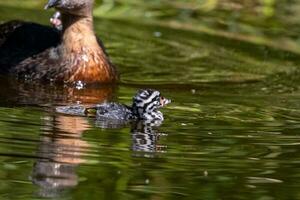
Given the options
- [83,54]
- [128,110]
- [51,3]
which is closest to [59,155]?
[128,110]

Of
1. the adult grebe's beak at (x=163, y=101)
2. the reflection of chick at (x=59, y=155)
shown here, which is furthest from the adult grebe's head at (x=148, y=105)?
the reflection of chick at (x=59, y=155)

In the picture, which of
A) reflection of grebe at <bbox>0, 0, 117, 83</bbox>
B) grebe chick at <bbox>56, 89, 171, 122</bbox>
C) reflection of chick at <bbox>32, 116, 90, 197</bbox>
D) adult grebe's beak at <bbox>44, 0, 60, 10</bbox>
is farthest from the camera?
reflection of grebe at <bbox>0, 0, 117, 83</bbox>

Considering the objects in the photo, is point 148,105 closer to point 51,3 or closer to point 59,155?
point 59,155

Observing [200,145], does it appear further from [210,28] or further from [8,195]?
[210,28]

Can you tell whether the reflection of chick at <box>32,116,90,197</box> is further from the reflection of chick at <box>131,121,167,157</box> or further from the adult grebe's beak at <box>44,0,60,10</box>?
the adult grebe's beak at <box>44,0,60,10</box>

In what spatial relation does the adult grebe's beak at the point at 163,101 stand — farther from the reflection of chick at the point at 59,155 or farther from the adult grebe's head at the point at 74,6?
the adult grebe's head at the point at 74,6

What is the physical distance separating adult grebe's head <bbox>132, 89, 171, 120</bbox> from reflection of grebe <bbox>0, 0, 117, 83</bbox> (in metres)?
1.59

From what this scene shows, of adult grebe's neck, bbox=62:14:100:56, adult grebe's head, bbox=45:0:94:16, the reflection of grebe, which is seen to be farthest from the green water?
adult grebe's head, bbox=45:0:94:16

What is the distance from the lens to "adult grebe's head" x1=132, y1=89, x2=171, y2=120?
28.7ft

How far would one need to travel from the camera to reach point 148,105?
8750 mm

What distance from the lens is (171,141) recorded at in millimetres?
7844

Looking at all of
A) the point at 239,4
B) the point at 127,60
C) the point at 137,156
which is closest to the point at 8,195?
the point at 137,156

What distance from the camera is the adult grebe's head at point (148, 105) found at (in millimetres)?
8734

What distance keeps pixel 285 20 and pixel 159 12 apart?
1.49 meters
